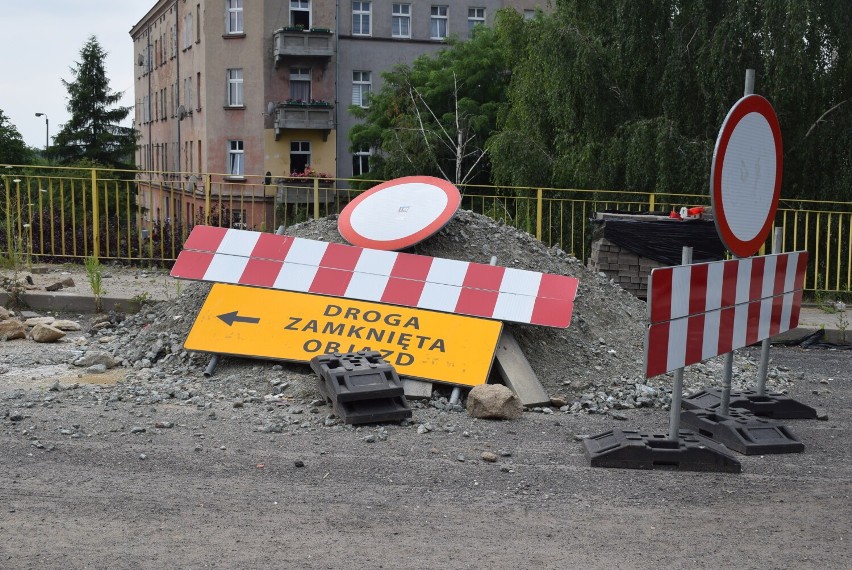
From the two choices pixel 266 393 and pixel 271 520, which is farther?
pixel 266 393

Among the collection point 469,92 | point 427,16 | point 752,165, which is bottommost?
point 752,165

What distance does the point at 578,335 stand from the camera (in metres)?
8.94

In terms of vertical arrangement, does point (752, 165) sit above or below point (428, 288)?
above

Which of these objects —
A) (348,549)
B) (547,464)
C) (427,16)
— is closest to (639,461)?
(547,464)

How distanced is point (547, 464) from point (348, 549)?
75.4 inches

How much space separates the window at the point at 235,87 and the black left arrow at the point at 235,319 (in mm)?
46039

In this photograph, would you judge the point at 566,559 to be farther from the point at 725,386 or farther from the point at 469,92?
the point at 469,92

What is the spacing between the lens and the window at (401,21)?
54906mm

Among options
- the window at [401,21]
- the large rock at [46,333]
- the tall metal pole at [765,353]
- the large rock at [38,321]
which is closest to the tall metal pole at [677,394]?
the tall metal pole at [765,353]

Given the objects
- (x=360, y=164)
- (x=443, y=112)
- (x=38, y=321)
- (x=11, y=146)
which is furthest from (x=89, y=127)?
(x=38, y=321)

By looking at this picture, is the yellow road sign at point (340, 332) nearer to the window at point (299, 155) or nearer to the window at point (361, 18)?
the window at point (299, 155)

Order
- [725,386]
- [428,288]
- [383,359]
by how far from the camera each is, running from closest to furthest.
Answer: [725,386], [383,359], [428,288]

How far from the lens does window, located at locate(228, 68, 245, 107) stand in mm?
52719

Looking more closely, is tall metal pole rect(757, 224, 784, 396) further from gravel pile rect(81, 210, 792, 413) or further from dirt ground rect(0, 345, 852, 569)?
gravel pile rect(81, 210, 792, 413)
